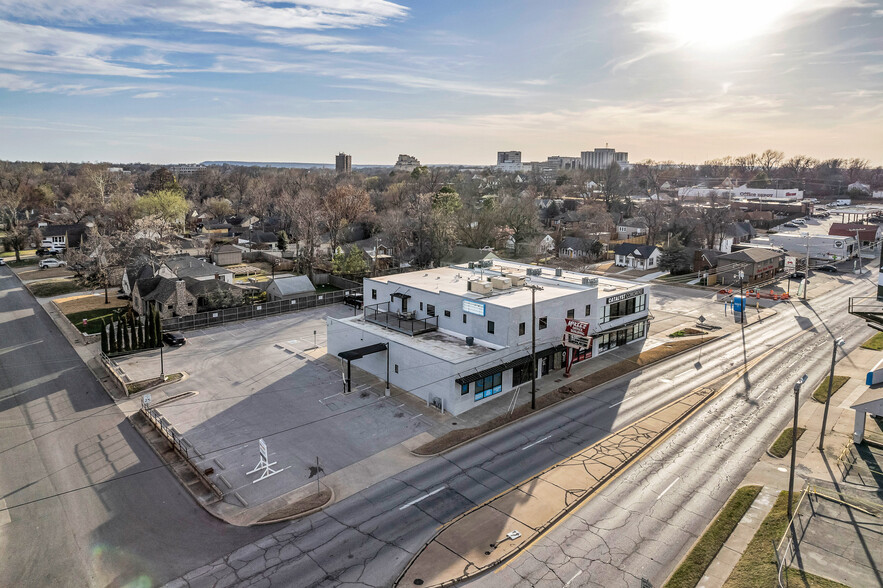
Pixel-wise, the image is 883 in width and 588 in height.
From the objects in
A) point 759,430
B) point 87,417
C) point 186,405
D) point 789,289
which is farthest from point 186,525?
point 789,289

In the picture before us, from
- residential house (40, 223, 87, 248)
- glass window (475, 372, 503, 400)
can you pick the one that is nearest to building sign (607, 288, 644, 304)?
glass window (475, 372, 503, 400)

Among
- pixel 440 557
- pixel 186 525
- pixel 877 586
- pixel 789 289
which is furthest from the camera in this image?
pixel 789 289

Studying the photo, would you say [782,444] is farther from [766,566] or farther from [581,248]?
[581,248]

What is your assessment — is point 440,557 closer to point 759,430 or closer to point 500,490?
point 500,490

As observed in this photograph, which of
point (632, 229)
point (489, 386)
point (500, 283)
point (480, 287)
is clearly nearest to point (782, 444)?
point (489, 386)

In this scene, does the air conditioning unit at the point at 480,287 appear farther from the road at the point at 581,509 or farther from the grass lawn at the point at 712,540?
the grass lawn at the point at 712,540

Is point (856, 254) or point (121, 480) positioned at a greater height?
point (856, 254)
